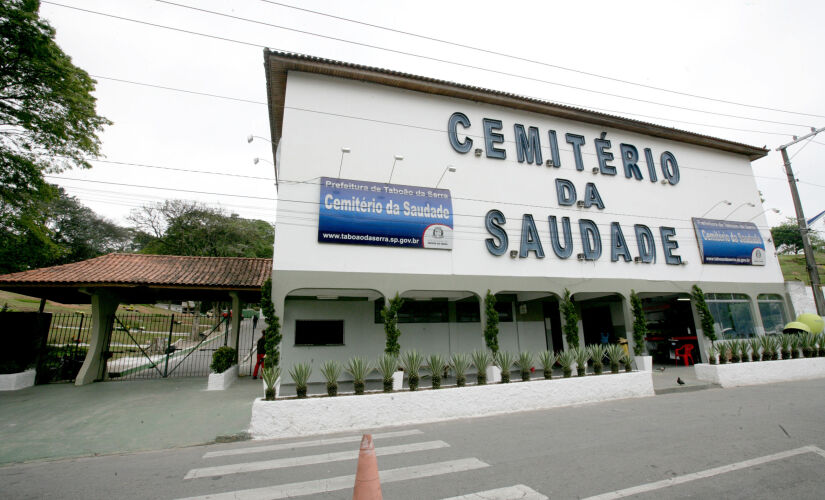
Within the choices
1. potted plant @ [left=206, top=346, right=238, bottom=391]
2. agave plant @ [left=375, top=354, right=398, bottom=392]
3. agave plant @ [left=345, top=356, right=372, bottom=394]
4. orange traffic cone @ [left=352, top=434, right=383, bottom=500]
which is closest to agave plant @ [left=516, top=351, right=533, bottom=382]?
agave plant @ [left=375, top=354, right=398, bottom=392]

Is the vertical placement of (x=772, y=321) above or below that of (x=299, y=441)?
above

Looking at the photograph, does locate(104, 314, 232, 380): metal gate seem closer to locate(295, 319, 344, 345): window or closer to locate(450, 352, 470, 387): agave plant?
locate(295, 319, 344, 345): window

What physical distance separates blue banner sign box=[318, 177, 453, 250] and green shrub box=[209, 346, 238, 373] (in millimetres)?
5348

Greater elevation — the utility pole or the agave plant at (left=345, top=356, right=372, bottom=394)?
the utility pole

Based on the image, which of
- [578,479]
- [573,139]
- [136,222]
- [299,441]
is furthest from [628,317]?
[136,222]

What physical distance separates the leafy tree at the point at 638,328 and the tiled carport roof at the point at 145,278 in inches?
528

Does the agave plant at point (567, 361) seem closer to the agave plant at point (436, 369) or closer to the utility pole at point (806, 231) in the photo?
the agave plant at point (436, 369)

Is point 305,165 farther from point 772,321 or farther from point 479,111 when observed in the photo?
point 772,321

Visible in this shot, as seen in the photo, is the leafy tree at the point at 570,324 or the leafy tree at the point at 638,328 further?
the leafy tree at the point at 638,328

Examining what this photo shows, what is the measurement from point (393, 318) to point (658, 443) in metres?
6.61

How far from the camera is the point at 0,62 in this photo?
37.2 ft

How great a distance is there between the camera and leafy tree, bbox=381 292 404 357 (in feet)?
33.7

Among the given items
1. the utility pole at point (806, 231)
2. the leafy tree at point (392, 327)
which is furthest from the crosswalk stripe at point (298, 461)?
the utility pole at point (806, 231)

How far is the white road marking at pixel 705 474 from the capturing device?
400 centimetres
